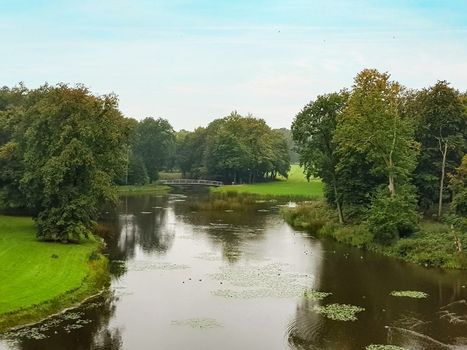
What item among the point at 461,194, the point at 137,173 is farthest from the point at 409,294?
the point at 137,173

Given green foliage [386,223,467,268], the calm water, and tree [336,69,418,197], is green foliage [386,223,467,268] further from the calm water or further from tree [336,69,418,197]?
tree [336,69,418,197]

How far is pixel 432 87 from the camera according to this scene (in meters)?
64.2

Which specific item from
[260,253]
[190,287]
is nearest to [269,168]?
[260,253]

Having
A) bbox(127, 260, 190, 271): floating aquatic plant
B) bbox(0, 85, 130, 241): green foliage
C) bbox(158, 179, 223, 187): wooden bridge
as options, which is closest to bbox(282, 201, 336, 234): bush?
bbox(127, 260, 190, 271): floating aquatic plant

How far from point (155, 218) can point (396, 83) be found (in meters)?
40.3

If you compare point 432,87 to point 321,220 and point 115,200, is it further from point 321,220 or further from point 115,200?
point 115,200

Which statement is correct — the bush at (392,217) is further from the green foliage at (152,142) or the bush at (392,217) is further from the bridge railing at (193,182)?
the green foliage at (152,142)

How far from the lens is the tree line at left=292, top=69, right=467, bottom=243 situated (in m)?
57.0

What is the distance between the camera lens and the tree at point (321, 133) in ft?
221

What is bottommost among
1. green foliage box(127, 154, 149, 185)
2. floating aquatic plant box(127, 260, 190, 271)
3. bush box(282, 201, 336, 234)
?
floating aquatic plant box(127, 260, 190, 271)

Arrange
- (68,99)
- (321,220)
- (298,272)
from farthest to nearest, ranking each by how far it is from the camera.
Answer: (321,220), (68,99), (298,272)

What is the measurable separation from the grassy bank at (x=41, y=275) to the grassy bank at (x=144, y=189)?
81.4 m

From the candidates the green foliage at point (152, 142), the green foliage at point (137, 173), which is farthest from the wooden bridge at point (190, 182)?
the green foliage at point (137, 173)

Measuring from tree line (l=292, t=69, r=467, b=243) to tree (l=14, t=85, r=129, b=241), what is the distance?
2567 centimetres
